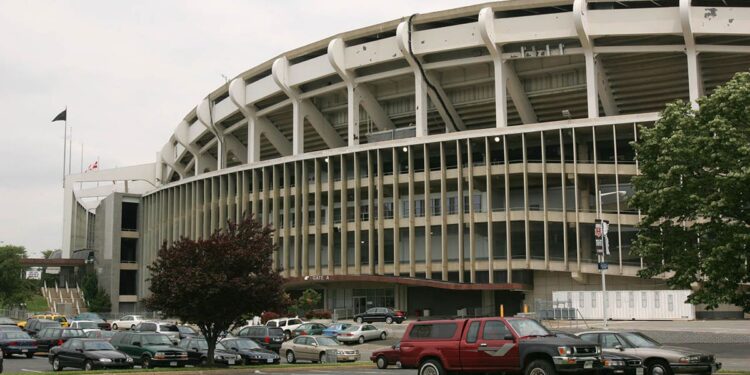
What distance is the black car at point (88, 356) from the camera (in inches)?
1155

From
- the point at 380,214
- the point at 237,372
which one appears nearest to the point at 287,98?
the point at 380,214

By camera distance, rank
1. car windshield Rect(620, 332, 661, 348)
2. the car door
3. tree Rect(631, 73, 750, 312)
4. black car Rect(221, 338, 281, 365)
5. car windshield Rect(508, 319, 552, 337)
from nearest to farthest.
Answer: the car door → car windshield Rect(508, 319, 552, 337) → tree Rect(631, 73, 750, 312) → car windshield Rect(620, 332, 661, 348) → black car Rect(221, 338, 281, 365)

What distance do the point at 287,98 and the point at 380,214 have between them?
51.4 ft

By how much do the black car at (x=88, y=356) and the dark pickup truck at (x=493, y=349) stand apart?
12030 mm

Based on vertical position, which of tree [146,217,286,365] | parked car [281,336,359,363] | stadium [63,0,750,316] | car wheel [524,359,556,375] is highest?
stadium [63,0,750,316]

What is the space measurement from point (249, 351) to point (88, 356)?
6402 mm

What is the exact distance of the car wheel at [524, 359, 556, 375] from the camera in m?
19.0

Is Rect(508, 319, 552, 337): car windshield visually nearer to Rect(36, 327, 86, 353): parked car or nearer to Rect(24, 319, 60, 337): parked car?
Rect(36, 327, 86, 353): parked car

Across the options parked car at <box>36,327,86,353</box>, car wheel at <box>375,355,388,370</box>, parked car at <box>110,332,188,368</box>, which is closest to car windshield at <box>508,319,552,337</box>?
car wheel at <box>375,355,388,370</box>

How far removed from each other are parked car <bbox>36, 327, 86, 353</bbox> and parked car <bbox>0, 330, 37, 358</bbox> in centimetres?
83

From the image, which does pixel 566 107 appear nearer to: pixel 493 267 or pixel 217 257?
pixel 493 267

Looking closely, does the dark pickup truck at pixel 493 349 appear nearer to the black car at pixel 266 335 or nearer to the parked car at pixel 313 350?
the parked car at pixel 313 350

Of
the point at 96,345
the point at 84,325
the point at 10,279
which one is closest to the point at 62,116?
the point at 10,279

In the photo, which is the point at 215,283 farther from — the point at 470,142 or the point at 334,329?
the point at 470,142
